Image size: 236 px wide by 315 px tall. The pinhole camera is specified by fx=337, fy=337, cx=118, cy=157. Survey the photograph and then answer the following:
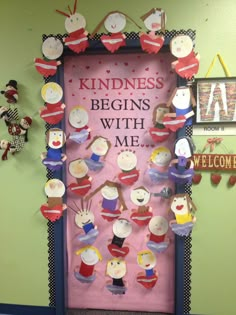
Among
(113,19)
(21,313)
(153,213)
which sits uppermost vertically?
(113,19)

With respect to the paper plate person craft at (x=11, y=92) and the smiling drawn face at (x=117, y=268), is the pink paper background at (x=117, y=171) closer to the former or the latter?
the smiling drawn face at (x=117, y=268)

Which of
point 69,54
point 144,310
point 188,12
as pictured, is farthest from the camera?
point 144,310

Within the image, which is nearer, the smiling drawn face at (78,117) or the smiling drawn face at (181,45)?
the smiling drawn face at (181,45)

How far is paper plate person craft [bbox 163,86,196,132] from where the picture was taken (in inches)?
67.7

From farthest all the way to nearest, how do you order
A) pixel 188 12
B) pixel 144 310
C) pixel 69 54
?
1. pixel 144 310
2. pixel 69 54
3. pixel 188 12

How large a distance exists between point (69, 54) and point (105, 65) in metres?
0.20

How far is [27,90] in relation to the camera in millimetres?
1860

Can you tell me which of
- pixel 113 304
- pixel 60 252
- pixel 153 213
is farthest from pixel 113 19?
pixel 113 304

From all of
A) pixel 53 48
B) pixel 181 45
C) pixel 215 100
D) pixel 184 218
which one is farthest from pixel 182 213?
pixel 53 48

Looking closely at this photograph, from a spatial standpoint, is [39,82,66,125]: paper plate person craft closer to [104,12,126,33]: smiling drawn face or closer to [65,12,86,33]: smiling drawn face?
[65,12,86,33]: smiling drawn face

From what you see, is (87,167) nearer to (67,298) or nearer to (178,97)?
(178,97)

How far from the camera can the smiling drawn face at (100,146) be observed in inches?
73.1

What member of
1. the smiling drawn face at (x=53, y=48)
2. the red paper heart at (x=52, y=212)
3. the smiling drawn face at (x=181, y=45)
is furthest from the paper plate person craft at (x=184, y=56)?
the red paper heart at (x=52, y=212)

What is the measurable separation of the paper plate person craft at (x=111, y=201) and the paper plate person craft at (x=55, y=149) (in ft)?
0.93
